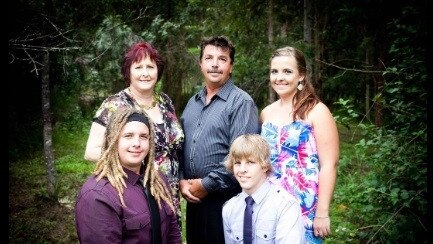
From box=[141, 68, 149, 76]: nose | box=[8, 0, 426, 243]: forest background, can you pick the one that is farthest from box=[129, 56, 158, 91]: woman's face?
box=[8, 0, 426, 243]: forest background


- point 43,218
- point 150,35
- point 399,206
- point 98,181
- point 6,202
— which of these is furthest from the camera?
point 150,35

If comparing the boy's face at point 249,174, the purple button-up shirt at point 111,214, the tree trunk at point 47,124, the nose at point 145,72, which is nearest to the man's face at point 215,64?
the nose at point 145,72

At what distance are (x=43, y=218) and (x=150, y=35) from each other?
7.07 meters

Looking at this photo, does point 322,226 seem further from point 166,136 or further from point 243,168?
point 166,136

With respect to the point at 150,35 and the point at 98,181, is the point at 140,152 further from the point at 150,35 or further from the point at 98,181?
the point at 150,35

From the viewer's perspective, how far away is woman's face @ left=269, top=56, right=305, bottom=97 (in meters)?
3.03

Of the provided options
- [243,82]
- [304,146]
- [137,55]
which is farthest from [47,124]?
[304,146]

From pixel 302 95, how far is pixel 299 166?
51cm

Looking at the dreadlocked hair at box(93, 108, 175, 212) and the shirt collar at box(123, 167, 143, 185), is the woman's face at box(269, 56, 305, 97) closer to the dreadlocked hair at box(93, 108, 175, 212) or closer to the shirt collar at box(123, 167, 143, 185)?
the dreadlocked hair at box(93, 108, 175, 212)

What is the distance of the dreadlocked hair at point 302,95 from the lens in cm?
296

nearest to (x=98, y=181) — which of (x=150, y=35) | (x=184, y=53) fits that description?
(x=150, y=35)

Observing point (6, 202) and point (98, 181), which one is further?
point (6, 202)

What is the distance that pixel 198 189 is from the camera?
3.29 m

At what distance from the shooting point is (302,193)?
117 inches
